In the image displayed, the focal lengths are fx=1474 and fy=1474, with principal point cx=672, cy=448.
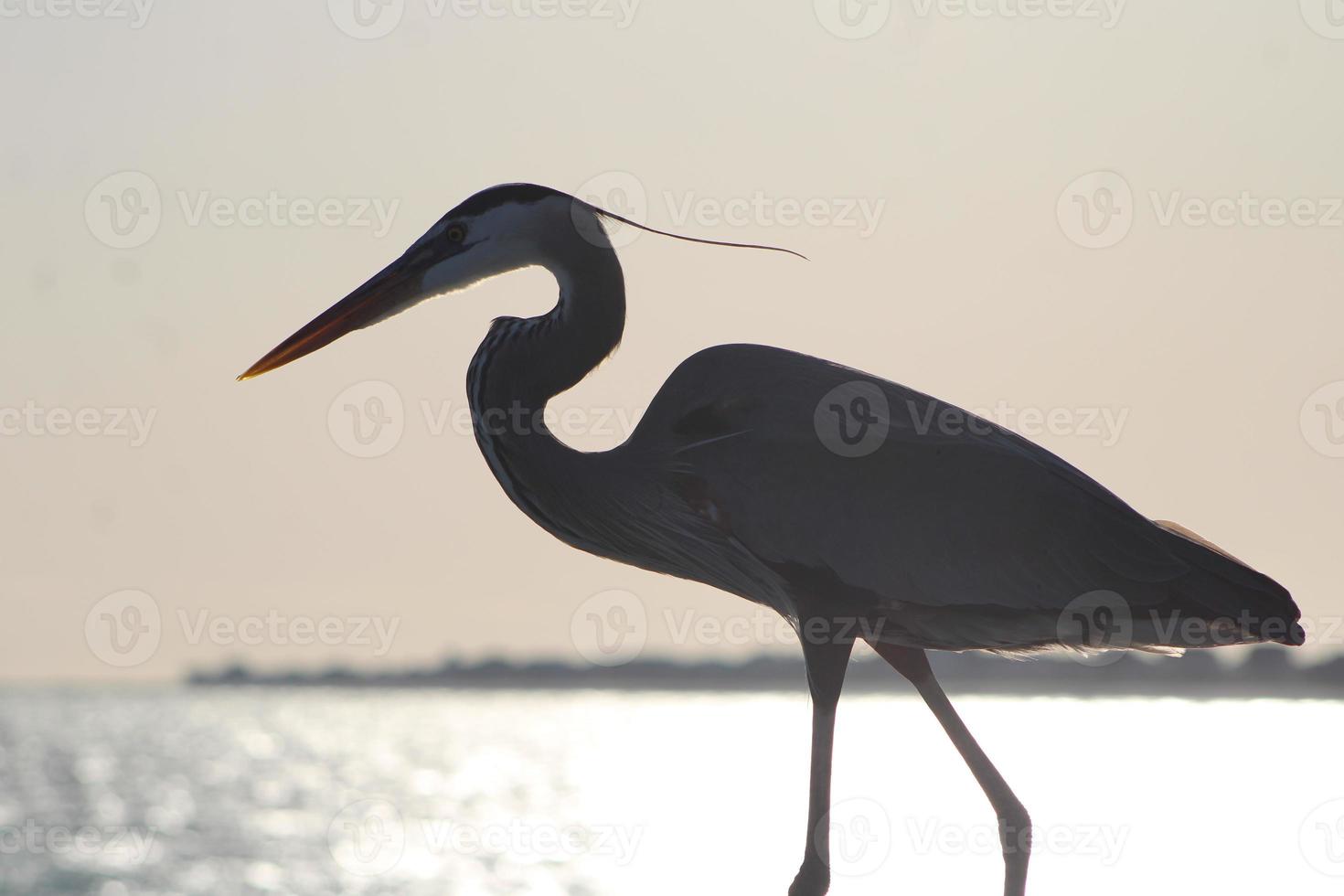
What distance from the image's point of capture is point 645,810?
66.8 metres

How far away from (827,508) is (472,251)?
177 cm

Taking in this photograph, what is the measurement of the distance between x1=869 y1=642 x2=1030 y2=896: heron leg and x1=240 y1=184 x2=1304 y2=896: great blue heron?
0.03 feet

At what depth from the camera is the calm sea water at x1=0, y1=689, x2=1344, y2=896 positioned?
3847 centimetres

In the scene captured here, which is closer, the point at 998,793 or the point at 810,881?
the point at 810,881

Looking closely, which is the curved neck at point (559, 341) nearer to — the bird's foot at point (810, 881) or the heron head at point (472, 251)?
the heron head at point (472, 251)

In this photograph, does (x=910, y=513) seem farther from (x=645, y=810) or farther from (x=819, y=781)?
(x=645, y=810)

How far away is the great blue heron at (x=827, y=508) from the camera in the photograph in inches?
213

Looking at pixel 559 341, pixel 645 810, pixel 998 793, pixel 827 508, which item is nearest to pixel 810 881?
pixel 998 793

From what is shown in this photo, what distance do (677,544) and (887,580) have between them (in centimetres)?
82

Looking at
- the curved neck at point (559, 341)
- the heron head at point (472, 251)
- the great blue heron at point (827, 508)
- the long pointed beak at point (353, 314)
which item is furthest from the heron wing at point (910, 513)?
the long pointed beak at point (353, 314)

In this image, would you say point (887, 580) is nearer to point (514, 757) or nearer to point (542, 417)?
point (542, 417)

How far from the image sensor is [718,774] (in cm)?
9475

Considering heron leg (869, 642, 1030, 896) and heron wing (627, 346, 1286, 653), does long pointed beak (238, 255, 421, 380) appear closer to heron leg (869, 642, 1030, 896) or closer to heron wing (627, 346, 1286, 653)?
heron wing (627, 346, 1286, 653)

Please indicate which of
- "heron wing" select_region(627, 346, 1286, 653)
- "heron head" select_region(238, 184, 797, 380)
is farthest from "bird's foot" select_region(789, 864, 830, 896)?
"heron head" select_region(238, 184, 797, 380)
